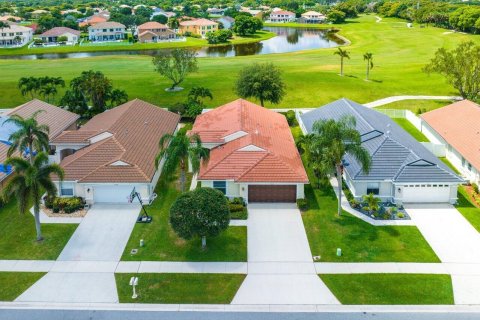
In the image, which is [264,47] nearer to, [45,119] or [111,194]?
[45,119]

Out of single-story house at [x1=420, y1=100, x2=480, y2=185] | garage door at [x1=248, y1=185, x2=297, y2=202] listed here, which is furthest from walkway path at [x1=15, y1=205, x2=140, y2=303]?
single-story house at [x1=420, y1=100, x2=480, y2=185]

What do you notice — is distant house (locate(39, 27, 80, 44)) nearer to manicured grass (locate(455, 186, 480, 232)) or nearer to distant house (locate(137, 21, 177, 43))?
distant house (locate(137, 21, 177, 43))

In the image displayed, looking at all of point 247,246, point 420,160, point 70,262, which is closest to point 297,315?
point 247,246

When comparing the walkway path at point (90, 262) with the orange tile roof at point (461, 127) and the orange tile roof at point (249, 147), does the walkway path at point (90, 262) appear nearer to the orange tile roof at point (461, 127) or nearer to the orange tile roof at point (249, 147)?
the orange tile roof at point (249, 147)

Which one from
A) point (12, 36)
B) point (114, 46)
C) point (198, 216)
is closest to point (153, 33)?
point (114, 46)

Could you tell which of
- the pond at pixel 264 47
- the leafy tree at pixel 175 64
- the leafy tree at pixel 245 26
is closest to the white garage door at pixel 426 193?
the leafy tree at pixel 175 64

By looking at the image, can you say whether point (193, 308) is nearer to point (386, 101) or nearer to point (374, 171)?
point (374, 171)
